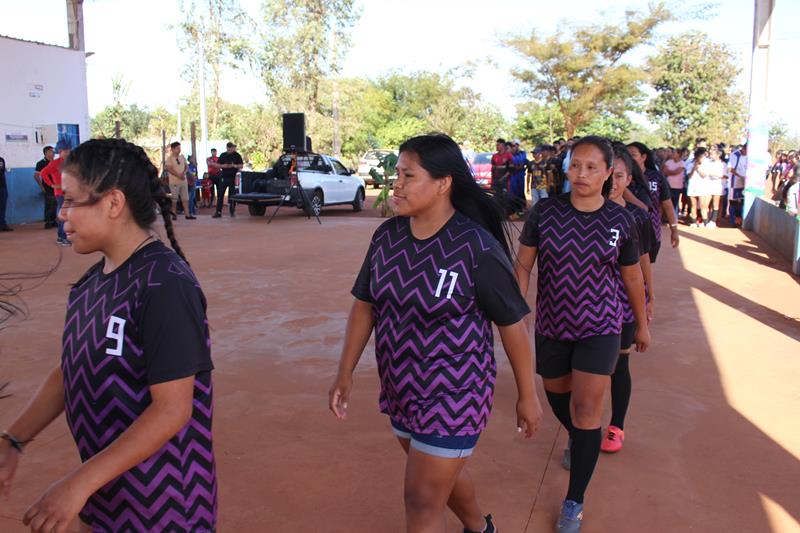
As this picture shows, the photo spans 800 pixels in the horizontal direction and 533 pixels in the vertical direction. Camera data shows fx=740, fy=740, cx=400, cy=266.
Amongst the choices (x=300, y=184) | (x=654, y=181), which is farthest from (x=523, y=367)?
(x=300, y=184)

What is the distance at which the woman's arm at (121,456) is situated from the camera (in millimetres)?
1629

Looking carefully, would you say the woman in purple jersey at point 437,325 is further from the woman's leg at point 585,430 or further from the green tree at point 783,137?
the green tree at point 783,137

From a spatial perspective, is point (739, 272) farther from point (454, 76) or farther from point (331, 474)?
point (454, 76)

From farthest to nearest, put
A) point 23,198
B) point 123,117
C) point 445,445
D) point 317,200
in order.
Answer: point 123,117
point 317,200
point 23,198
point 445,445

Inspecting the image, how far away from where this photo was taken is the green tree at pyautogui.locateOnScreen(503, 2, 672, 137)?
3033 centimetres

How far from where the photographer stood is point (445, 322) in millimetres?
2436

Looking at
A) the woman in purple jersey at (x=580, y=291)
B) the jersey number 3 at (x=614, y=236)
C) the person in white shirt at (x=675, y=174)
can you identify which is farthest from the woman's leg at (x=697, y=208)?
the jersey number 3 at (x=614, y=236)

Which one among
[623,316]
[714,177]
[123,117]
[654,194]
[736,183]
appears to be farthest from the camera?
[123,117]

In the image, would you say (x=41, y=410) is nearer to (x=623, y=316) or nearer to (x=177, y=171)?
(x=623, y=316)

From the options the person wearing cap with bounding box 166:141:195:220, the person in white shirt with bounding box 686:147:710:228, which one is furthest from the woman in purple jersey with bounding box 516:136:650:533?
the person wearing cap with bounding box 166:141:195:220

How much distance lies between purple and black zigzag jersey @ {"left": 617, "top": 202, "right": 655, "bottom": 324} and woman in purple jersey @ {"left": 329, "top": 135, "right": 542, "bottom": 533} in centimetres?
127

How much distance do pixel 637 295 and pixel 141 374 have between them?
8.41 ft

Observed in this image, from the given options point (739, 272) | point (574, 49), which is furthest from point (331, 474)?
point (574, 49)

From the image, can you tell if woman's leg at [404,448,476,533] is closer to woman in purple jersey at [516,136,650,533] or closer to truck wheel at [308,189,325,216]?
woman in purple jersey at [516,136,650,533]
